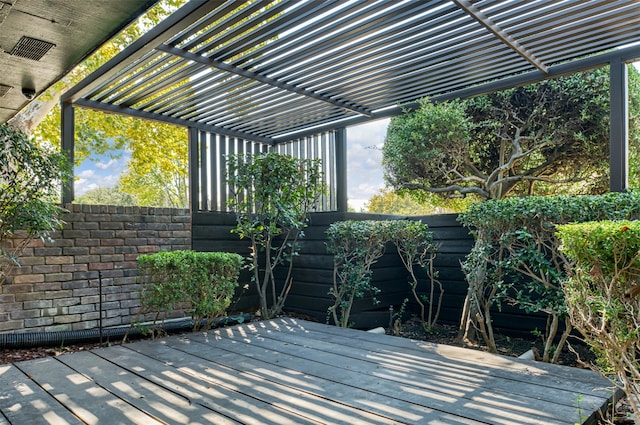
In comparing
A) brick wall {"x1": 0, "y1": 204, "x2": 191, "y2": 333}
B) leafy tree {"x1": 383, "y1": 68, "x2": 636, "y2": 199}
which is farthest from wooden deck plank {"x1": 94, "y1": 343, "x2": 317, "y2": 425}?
leafy tree {"x1": 383, "y1": 68, "x2": 636, "y2": 199}

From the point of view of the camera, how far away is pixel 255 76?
4.07 m

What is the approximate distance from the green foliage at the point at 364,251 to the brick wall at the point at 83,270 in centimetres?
198

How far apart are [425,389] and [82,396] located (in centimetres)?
188

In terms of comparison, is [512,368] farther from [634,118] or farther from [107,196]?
[107,196]

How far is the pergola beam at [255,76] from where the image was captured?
3.52 metres

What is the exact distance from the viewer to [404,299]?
535cm

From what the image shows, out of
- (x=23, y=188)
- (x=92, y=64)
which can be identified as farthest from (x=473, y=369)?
(x=92, y=64)

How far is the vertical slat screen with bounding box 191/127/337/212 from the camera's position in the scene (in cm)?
563

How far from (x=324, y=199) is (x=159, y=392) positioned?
3.88 m

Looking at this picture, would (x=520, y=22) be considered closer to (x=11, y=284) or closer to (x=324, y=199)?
(x=324, y=199)

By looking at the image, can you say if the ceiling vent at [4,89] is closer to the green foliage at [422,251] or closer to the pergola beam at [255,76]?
the pergola beam at [255,76]

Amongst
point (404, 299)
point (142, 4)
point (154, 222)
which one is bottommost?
point (404, 299)

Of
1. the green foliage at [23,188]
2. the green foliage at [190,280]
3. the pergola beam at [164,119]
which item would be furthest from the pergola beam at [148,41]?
the green foliage at [190,280]

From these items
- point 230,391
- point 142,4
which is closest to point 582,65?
point 142,4
